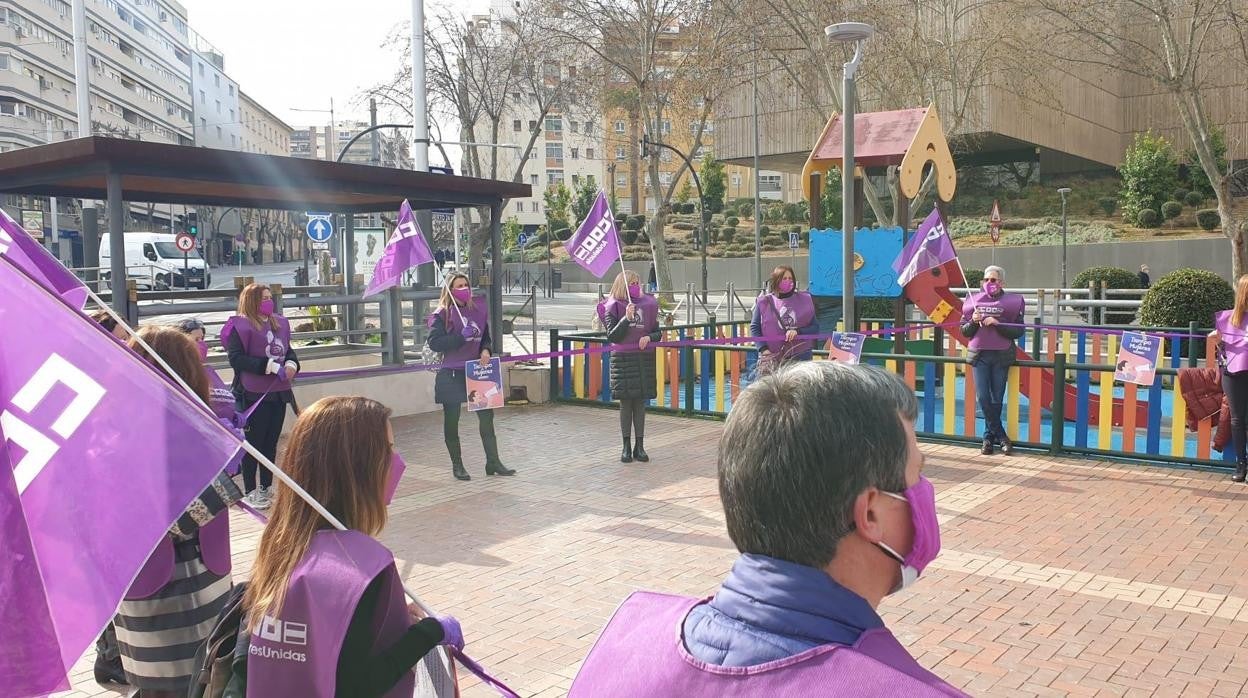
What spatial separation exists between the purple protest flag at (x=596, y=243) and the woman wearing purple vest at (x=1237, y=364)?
566cm

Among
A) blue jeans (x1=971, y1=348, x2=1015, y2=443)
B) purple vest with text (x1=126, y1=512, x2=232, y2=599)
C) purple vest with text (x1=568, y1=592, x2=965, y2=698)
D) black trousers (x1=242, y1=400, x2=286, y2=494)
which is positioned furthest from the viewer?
blue jeans (x1=971, y1=348, x2=1015, y2=443)

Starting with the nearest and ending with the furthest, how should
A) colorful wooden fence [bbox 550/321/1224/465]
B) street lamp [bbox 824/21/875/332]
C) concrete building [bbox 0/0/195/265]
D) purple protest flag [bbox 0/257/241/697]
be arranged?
purple protest flag [bbox 0/257/241/697]
colorful wooden fence [bbox 550/321/1224/465]
street lamp [bbox 824/21/875/332]
concrete building [bbox 0/0/195/265]

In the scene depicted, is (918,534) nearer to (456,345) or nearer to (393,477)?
(393,477)

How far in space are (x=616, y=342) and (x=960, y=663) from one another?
5217 millimetres

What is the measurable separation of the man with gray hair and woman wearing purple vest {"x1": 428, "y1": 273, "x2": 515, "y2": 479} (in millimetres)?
7247

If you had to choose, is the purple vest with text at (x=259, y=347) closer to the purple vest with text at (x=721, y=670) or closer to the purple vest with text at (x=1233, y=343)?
the purple vest with text at (x=721, y=670)

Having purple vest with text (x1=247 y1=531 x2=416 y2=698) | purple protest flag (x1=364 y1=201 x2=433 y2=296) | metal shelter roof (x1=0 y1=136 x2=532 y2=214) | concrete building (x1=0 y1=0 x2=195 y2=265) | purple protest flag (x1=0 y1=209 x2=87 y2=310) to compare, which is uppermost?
concrete building (x1=0 y1=0 x2=195 y2=265)

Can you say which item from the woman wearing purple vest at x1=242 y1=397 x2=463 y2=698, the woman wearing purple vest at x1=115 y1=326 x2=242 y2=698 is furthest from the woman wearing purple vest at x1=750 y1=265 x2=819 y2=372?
the woman wearing purple vest at x1=242 y1=397 x2=463 y2=698

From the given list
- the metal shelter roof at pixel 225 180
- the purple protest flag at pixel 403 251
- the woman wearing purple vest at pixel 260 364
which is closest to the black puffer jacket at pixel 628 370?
the purple protest flag at pixel 403 251

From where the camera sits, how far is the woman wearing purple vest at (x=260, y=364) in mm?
7832

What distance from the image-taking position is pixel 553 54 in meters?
33.1

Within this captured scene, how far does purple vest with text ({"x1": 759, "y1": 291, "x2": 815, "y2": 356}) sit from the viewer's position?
10.1 metres

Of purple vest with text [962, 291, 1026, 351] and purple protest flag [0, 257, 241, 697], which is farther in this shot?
purple vest with text [962, 291, 1026, 351]

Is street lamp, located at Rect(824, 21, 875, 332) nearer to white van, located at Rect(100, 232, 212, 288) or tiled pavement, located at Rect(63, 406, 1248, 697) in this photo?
tiled pavement, located at Rect(63, 406, 1248, 697)
